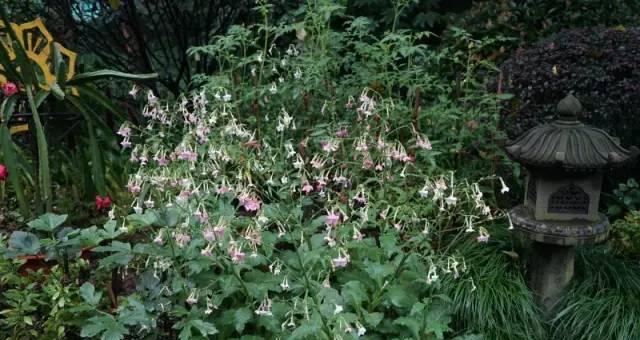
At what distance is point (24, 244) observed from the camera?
2.46 meters

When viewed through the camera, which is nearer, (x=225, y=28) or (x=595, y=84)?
(x=595, y=84)

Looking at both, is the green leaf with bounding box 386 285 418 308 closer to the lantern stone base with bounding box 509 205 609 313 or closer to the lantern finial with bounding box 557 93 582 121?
the lantern stone base with bounding box 509 205 609 313

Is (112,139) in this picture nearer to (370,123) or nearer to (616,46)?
(370,123)

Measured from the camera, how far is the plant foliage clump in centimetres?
341

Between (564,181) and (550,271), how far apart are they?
1.47 ft

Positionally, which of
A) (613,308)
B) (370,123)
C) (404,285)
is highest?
(370,123)

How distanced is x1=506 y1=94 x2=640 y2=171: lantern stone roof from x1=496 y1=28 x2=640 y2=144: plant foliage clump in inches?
29.4

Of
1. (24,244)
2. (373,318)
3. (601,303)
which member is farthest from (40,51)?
(601,303)

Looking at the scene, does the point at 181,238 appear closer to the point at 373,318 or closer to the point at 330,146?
the point at 330,146

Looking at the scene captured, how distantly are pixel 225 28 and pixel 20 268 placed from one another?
9.17 ft

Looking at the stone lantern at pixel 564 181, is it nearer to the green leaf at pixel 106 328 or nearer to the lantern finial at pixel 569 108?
the lantern finial at pixel 569 108

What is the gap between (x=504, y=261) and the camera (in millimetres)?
3055

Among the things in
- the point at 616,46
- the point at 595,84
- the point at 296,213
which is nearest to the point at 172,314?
the point at 296,213

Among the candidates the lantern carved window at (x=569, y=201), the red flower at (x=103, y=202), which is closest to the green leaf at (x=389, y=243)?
the lantern carved window at (x=569, y=201)
